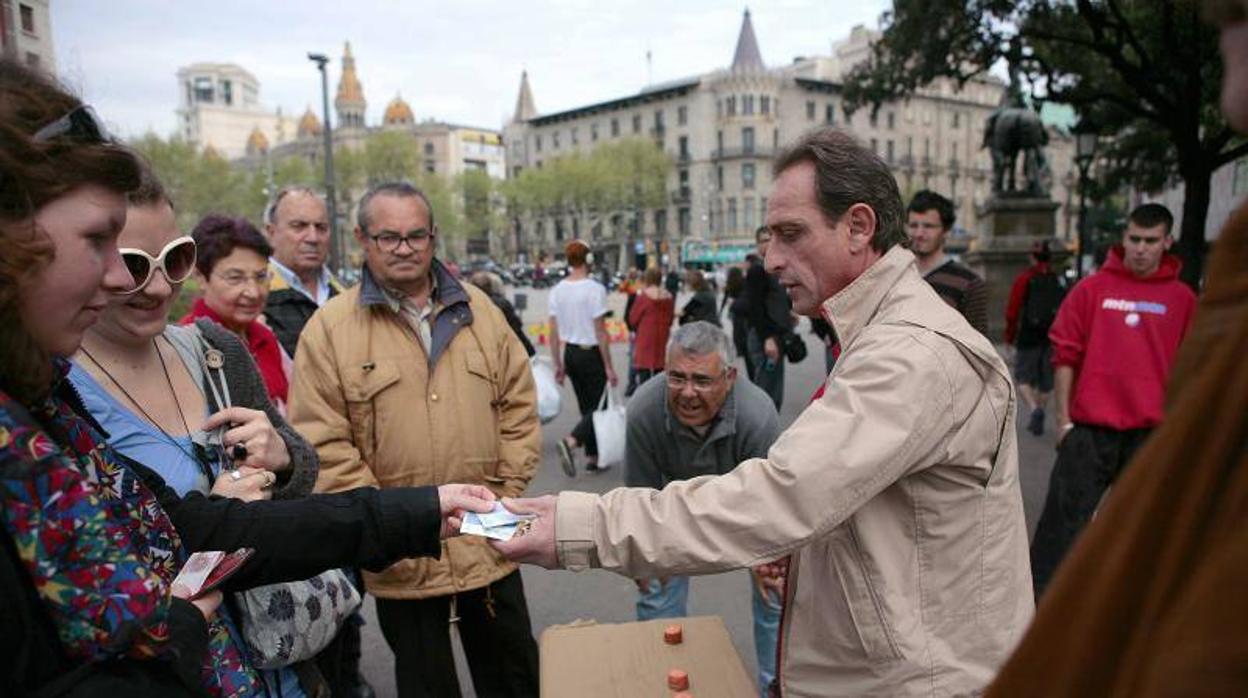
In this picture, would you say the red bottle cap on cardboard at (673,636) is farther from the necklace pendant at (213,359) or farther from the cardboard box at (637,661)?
the necklace pendant at (213,359)

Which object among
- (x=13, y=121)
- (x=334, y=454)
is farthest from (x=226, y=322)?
(x=13, y=121)

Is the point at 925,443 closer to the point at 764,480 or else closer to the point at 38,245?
the point at 764,480

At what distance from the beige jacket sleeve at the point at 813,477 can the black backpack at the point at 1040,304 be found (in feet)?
24.3

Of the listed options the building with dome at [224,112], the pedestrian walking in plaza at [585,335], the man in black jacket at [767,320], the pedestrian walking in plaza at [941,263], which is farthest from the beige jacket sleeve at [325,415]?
the building with dome at [224,112]

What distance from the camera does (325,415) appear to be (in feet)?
9.38

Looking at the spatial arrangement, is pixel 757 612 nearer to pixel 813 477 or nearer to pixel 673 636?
pixel 673 636

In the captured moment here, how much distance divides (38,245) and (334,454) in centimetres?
182

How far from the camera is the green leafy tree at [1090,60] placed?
10984 millimetres

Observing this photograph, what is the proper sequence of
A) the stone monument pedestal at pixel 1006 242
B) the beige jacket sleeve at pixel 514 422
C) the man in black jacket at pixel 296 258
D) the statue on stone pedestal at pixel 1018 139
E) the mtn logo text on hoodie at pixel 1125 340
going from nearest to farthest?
the beige jacket sleeve at pixel 514 422 → the mtn logo text on hoodie at pixel 1125 340 → the man in black jacket at pixel 296 258 → the stone monument pedestal at pixel 1006 242 → the statue on stone pedestal at pixel 1018 139

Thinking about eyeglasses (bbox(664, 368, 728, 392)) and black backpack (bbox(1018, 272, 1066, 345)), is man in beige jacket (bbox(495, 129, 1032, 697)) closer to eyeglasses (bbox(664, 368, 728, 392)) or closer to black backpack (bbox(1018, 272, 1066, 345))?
eyeglasses (bbox(664, 368, 728, 392))

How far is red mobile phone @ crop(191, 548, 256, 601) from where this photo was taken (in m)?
1.53

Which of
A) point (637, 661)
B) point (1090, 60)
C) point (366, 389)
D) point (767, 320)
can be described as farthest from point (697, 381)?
point (1090, 60)

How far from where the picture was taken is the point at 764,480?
1638 millimetres

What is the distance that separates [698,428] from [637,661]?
3.86 feet
